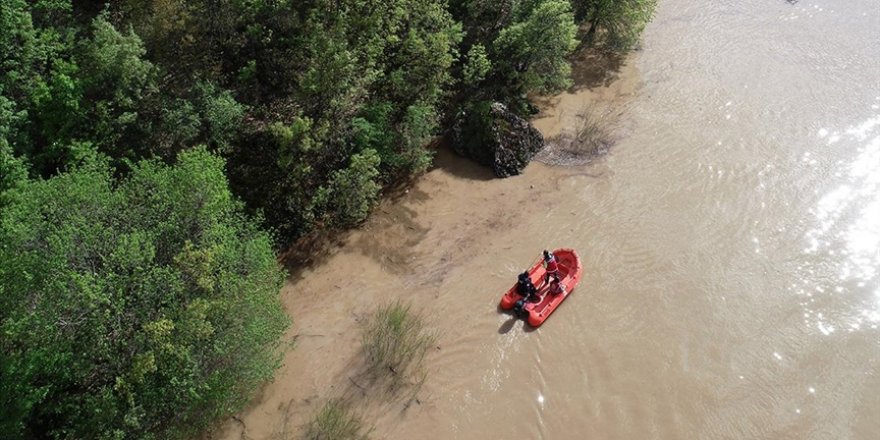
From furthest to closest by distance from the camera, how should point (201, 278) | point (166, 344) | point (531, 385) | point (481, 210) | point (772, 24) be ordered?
1. point (772, 24)
2. point (481, 210)
3. point (531, 385)
4. point (201, 278)
5. point (166, 344)

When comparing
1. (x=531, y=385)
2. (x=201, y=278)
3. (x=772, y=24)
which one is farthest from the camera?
(x=772, y=24)

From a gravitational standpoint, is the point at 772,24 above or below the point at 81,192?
above

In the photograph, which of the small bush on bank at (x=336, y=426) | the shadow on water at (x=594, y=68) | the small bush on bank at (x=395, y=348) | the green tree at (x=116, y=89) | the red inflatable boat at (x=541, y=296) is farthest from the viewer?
the shadow on water at (x=594, y=68)

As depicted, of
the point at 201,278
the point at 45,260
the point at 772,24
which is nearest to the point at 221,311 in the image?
the point at 201,278

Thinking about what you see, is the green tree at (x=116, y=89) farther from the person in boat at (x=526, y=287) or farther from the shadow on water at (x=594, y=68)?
the shadow on water at (x=594, y=68)

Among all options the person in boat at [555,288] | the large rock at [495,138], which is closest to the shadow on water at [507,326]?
the person in boat at [555,288]

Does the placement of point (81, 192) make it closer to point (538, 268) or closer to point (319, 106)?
point (319, 106)

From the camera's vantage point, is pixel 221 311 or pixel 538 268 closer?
pixel 221 311
